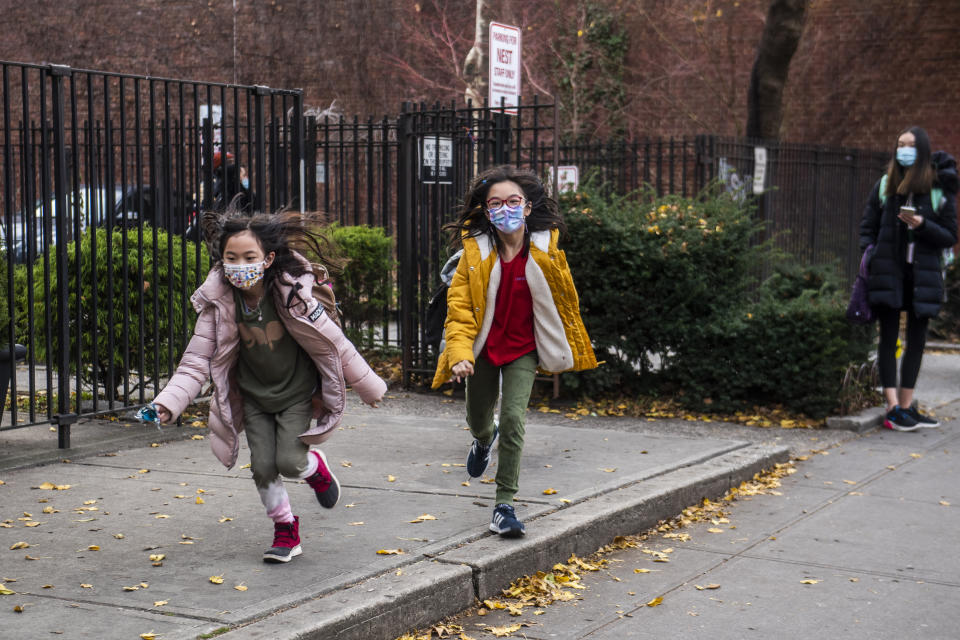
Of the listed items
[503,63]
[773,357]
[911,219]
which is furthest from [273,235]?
[503,63]

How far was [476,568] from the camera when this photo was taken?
4.84 meters

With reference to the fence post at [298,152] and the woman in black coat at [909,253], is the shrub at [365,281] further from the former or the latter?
the woman in black coat at [909,253]

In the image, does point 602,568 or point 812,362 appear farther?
point 812,362

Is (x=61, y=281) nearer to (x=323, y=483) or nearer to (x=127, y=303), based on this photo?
(x=127, y=303)

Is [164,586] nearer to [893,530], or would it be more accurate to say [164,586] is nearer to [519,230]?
[519,230]

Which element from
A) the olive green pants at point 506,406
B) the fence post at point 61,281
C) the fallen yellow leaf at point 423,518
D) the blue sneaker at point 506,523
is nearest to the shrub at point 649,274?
the olive green pants at point 506,406

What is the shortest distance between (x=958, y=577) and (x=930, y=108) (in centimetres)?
1524

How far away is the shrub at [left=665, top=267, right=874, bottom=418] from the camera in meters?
9.06

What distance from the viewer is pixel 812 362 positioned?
29.7 feet

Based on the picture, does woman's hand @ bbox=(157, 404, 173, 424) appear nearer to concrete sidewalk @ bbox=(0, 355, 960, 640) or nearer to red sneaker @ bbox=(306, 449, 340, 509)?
concrete sidewalk @ bbox=(0, 355, 960, 640)

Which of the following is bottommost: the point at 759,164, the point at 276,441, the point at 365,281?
the point at 276,441

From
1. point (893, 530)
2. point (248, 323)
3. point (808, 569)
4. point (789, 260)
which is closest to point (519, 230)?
point (248, 323)

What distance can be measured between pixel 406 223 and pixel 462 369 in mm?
4772

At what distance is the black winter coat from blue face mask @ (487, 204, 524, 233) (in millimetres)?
4381
